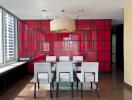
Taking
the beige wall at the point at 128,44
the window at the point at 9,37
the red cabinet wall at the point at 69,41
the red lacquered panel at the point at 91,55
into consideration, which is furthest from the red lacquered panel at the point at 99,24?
the window at the point at 9,37

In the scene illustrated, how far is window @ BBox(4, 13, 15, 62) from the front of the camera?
771 cm

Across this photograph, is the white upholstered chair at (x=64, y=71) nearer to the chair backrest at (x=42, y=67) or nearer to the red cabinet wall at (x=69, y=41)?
the chair backrest at (x=42, y=67)

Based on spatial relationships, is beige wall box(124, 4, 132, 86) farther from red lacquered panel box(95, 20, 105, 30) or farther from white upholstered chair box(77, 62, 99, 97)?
red lacquered panel box(95, 20, 105, 30)

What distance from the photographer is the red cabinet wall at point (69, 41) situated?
378 inches

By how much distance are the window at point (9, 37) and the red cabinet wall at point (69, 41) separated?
801 mm

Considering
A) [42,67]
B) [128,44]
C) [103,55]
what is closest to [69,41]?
[103,55]

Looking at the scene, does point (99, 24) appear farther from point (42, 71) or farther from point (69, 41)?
point (42, 71)

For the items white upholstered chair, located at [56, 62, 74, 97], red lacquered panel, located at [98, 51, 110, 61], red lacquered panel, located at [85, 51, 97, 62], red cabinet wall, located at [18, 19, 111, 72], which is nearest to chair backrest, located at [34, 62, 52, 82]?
white upholstered chair, located at [56, 62, 74, 97]

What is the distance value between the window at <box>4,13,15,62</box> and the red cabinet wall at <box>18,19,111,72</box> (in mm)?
801

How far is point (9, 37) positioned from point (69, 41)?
2877 millimetres

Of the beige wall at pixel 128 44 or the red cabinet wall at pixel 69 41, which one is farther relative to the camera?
the red cabinet wall at pixel 69 41

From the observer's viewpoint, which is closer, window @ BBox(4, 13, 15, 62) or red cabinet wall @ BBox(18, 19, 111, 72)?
window @ BBox(4, 13, 15, 62)

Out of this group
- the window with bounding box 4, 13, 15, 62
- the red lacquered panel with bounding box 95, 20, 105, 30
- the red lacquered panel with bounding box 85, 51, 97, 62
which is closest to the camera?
the window with bounding box 4, 13, 15, 62

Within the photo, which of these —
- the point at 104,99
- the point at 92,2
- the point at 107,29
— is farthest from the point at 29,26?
the point at 104,99
